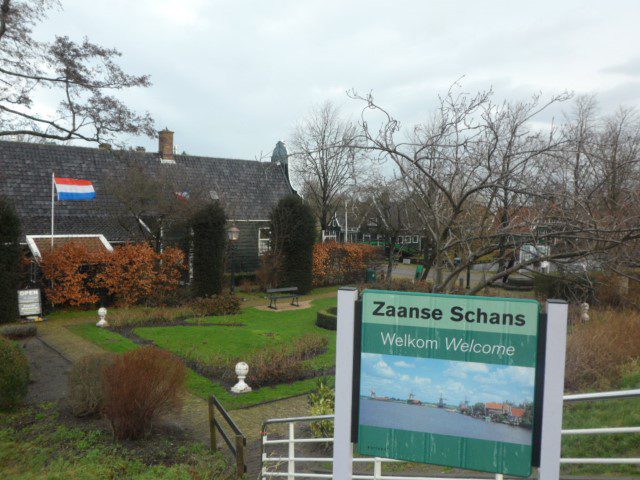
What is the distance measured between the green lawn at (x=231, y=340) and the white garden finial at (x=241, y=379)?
14cm

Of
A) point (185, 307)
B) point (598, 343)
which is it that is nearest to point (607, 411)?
point (598, 343)

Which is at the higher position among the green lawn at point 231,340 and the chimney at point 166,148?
the chimney at point 166,148

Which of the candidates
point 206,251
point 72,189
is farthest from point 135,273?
point 72,189

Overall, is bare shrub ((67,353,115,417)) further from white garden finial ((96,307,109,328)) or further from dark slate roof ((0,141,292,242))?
dark slate roof ((0,141,292,242))

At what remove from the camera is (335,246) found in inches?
1096

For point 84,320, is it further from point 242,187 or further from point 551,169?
point 551,169

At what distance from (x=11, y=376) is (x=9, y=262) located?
894cm

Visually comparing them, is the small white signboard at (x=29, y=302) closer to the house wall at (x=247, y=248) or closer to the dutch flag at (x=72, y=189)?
the dutch flag at (x=72, y=189)

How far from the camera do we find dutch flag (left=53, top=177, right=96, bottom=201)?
19.1 meters

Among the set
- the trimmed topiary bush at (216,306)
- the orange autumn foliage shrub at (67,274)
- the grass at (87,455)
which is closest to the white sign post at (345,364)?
the grass at (87,455)

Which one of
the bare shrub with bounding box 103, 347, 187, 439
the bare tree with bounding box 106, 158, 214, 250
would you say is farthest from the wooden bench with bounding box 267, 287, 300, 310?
the bare shrub with bounding box 103, 347, 187, 439

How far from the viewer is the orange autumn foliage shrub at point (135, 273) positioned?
62.3 feet

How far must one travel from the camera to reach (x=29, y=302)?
1708 centimetres

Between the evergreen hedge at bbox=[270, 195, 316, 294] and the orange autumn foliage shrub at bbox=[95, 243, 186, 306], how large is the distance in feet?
19.1
